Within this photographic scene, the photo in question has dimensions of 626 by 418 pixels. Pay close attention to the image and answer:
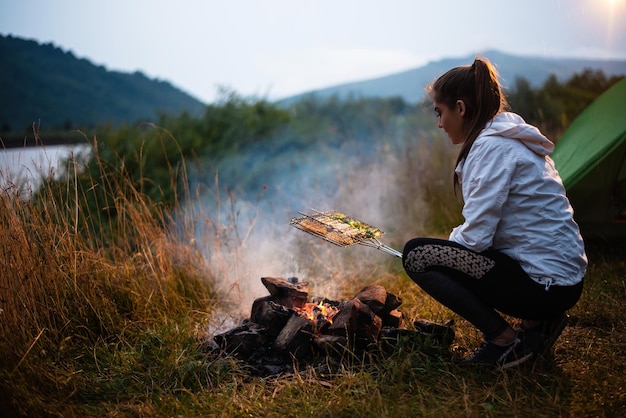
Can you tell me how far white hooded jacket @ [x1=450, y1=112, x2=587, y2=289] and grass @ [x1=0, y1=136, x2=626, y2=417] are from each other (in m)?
0.58

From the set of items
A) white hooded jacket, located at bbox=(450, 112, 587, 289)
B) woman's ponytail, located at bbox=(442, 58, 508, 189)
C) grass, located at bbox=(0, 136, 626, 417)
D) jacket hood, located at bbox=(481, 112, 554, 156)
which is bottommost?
grass, located at bbox=(0, 136, 626, 417)

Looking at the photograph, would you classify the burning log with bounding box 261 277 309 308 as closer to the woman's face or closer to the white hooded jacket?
the white hooded jacket

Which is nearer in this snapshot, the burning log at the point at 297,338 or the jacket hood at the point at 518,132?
the jacket hood at the point at 518,132

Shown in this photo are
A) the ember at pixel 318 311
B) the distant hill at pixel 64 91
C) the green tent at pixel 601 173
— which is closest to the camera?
the ember at pixel 318 311

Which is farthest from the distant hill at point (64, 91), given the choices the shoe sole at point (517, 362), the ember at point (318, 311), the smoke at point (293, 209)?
the shoe sole at point (517, 362)

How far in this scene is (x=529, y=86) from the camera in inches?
411

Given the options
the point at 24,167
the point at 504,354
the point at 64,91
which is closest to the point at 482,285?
the point at 504,354

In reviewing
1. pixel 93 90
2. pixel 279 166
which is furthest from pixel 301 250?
pixel 93 90

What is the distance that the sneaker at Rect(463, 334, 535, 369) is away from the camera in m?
2.62

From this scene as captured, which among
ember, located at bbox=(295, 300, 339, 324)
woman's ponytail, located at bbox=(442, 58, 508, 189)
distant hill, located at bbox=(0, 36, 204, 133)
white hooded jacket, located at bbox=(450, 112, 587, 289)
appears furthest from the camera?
distant hill, located at bbox=(0, 36, 204, 133)

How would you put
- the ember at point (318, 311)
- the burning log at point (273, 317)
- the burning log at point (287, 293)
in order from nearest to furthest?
the burning log at point (273, 317)
the ember at point (318, 311)
the burning log at point (287, 293)

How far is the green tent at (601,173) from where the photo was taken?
13.8 ft

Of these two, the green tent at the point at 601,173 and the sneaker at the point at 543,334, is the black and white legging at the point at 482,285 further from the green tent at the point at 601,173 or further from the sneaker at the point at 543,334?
the green tent at the point at 601,173

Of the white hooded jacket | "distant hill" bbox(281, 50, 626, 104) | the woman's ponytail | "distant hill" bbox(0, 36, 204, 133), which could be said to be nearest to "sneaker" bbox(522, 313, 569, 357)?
the white hooded jacket
